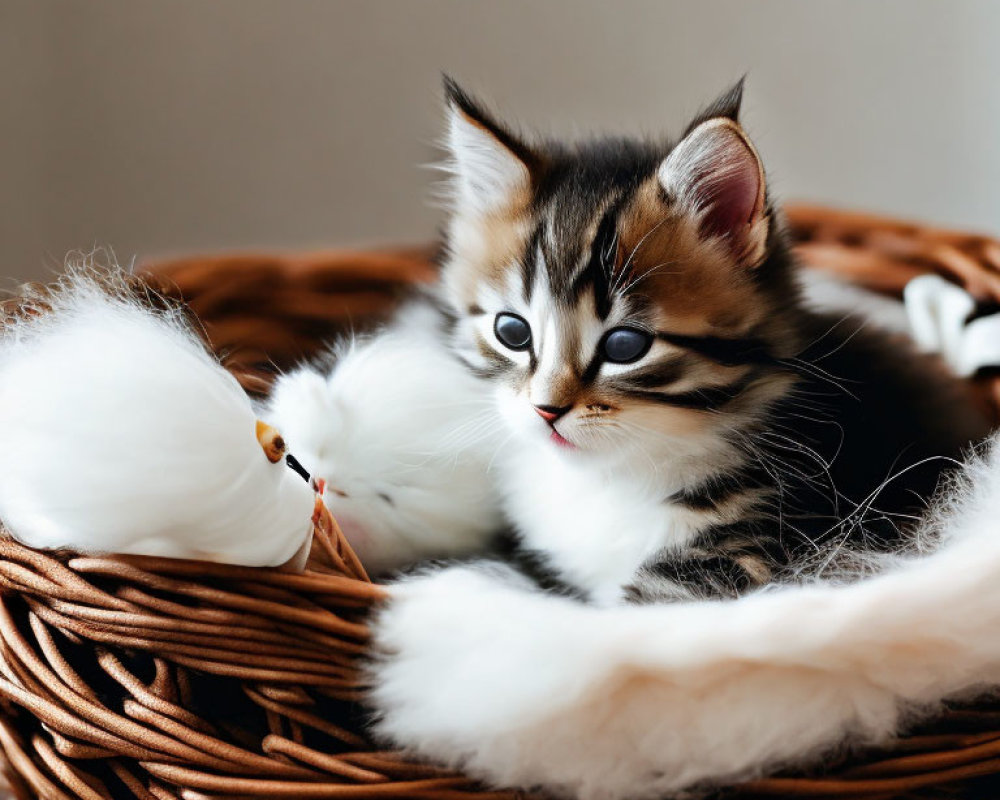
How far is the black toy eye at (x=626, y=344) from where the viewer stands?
752 millimetres

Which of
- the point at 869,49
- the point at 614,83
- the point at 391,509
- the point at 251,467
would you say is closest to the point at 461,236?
the point at 391,509

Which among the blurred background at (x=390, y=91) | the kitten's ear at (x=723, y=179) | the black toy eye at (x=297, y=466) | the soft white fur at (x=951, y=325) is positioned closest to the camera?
the kitten's ear at (x=723, y=179)

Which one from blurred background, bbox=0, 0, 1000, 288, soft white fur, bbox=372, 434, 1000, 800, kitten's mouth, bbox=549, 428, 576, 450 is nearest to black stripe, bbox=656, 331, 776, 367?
kitten's mouth, bbox=549, 428, 576, 450

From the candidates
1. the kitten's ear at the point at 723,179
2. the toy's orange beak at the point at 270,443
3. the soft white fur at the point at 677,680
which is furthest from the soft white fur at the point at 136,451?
the kitten's ear at the point at 723,179

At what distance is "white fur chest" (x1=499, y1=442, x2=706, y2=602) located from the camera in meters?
0.80

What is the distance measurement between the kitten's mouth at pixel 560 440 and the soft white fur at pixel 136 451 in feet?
0.66

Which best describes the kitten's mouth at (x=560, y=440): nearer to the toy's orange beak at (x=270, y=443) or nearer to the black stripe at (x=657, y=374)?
the black stripe at (x=657, y=374)

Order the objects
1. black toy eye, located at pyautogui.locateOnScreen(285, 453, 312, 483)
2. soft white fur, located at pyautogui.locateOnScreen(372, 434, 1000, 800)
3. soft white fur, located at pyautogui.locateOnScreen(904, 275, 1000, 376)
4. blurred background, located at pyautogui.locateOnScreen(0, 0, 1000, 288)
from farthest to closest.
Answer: blurred background, located at pyautogui.locateOnScreen(0, 0, 1000, 288), soft white fur, located at pyautogui.locateOnScreen(904, 275, 1000, 376), black toy eye, located at pyautogui.locateOnScreen(285, 453, 312, 483), soft white fur, located at pyautogui.locateOnScreen(372, 434, 1000, 800)

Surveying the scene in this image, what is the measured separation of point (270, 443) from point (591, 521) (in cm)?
30

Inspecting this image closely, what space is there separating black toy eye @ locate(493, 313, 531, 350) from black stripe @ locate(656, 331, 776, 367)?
115 mm

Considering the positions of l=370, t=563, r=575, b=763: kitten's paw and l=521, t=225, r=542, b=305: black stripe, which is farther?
l=521, t=225, r=542, b=305: black stripe

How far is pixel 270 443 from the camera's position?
2.21 ft

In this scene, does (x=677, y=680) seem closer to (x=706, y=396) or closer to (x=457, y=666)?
(x=457, y=666)

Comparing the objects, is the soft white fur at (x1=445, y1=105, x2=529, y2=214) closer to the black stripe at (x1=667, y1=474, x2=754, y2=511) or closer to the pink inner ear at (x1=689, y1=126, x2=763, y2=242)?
the pink inner ear at (x1=689, y1=126, x2=763, y2=242)
